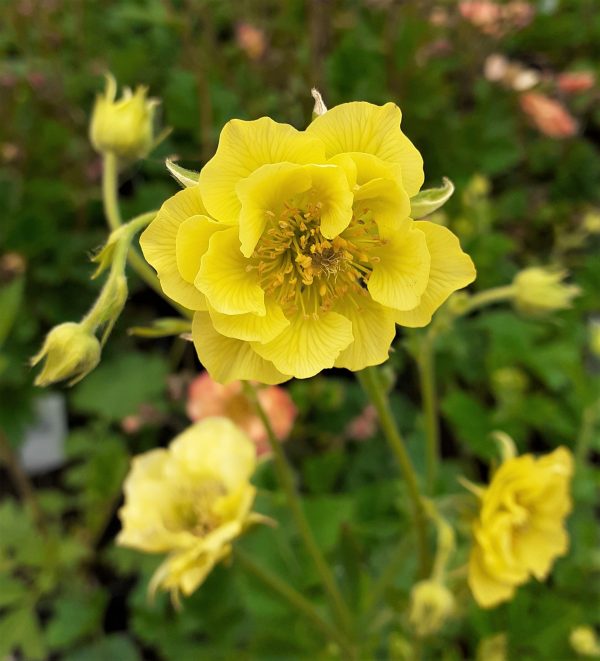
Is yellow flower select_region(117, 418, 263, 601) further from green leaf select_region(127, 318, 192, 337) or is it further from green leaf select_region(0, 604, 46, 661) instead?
green leaf select_region(0, 604, 46, 661)

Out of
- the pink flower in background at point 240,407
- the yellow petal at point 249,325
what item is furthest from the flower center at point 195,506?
the yellow petal at point 249,325

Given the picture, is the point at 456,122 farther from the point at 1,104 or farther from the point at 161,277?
the point at 161,277

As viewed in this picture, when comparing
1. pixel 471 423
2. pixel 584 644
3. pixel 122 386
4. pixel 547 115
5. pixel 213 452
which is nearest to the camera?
pixel 213 452

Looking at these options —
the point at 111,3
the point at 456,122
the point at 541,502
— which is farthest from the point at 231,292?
the point at 111,3

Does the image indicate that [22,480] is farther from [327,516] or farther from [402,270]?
[402,270]

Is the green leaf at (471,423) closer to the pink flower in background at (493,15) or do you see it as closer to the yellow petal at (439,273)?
the yellow petal at (439,273)

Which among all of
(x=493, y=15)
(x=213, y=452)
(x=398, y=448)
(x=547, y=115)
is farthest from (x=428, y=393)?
(x=493, y=15)
